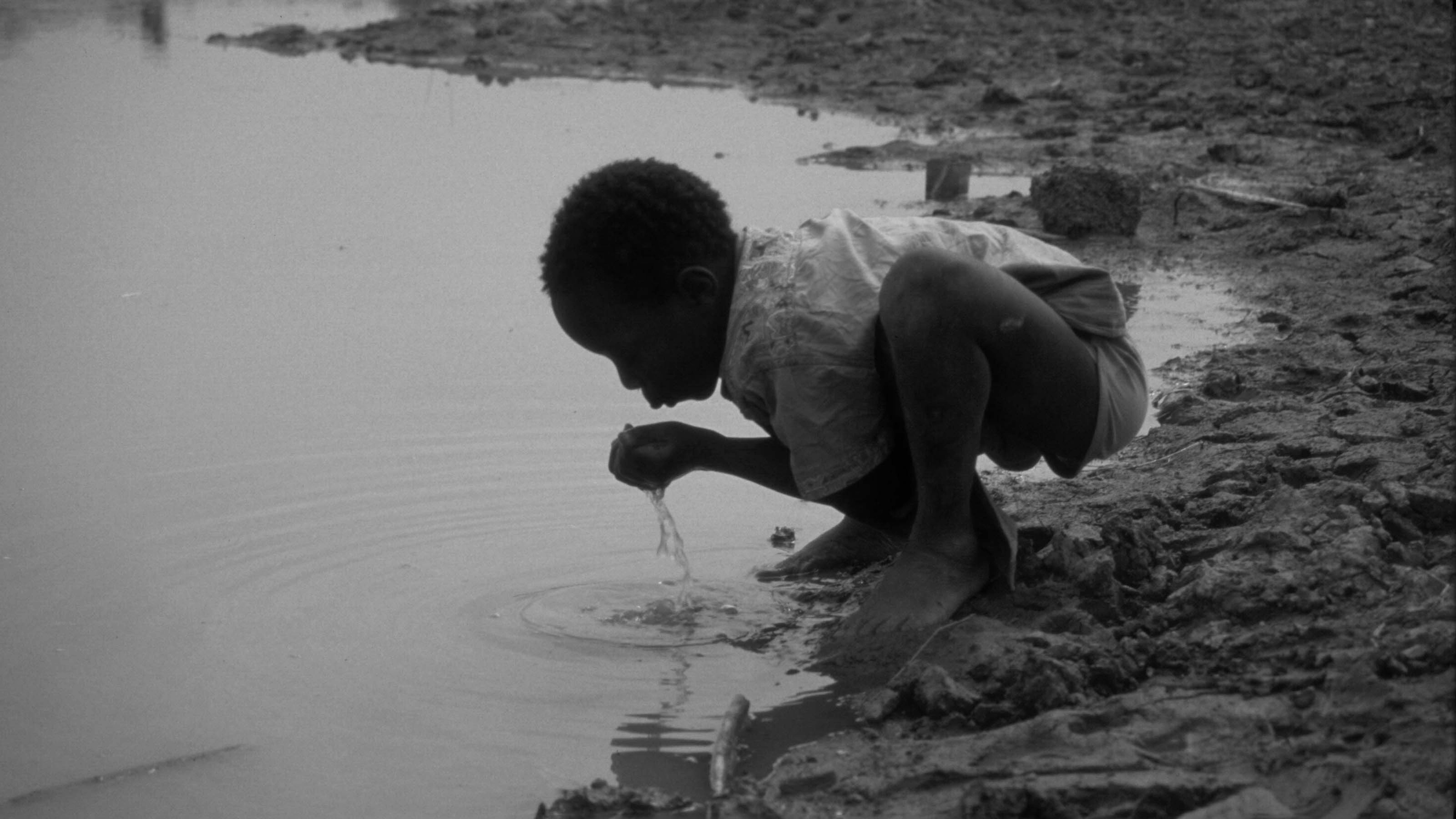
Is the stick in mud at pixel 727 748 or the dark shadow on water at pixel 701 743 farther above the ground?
the stick in mud at pixel 727 748

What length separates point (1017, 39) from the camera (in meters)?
11.0

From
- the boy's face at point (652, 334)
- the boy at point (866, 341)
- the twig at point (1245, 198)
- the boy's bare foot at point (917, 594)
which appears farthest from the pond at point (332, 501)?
the twig at point (1245, 198)

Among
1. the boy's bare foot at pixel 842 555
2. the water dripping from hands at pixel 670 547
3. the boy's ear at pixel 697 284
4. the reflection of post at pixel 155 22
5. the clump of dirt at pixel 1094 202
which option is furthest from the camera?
the reflection of post at pixel 155 22

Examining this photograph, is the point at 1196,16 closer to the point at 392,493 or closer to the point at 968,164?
the point at 968,164

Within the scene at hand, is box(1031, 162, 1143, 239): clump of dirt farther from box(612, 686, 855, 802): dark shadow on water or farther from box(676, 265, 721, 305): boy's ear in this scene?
box(612, 686, 855, 802): dark shadow on water

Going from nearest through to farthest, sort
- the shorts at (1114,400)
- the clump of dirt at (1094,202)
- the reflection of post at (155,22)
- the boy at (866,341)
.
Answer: the boy at (866,341) → the shorts at (1114,400) → the clump of dirt at (1094,202) → the reflection of post at (155,22)

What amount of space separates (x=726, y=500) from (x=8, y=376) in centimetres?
203

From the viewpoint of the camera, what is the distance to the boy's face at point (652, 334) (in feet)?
9.11

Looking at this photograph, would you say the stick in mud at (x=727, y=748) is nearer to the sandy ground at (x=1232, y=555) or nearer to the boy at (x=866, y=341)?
the sandy ground at (x=1232, y=555)

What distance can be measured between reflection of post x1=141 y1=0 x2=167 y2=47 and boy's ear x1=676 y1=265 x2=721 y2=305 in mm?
10380

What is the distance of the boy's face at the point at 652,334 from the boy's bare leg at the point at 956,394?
315mm

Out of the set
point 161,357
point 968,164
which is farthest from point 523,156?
point 161,357

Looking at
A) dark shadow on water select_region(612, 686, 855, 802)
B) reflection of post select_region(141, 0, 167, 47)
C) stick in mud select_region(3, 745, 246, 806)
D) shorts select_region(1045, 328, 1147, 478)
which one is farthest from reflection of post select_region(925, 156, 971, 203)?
reflection of post select_region(141, 0, 167, 47)

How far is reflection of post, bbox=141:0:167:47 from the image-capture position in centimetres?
1247
